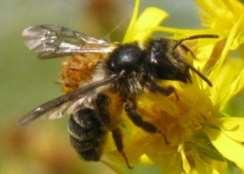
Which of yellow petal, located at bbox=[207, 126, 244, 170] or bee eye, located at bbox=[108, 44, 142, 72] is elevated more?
bee eye, located at bbox=[108, 44, 142, 72]

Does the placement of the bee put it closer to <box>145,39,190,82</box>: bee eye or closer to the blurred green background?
<box>145,39,190,82</box>: bee eye

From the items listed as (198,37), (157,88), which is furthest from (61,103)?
(198,37)

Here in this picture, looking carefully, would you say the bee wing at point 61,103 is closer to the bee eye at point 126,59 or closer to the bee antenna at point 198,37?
the bee eye at point 126,59

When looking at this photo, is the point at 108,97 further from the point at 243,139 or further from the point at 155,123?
the point at 243,139

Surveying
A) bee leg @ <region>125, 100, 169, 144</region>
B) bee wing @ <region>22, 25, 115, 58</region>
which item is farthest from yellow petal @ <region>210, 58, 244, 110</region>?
bee wing @ <region>22, 25, 115, 58</region>

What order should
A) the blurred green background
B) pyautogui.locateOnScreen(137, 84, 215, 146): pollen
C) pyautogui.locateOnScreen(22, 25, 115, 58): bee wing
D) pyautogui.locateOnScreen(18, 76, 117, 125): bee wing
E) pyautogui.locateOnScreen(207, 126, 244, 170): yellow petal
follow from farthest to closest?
the blurred green background, pyautogui.locateOnScreen(22, 25, 115, 58): bee wing, pyautogui.locateOnScreen(137, 84, 215, 146): pollen, pyautogui.locateOnScreen(207, 126, 244, 170): yellow petal, pyautogui.locateOnScreen(18, 76, 117, 125): bee wing

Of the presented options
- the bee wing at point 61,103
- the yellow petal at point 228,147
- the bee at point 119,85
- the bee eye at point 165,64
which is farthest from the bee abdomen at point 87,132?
the yellow petal at point 228,147

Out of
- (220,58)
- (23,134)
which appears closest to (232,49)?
(220,58)
